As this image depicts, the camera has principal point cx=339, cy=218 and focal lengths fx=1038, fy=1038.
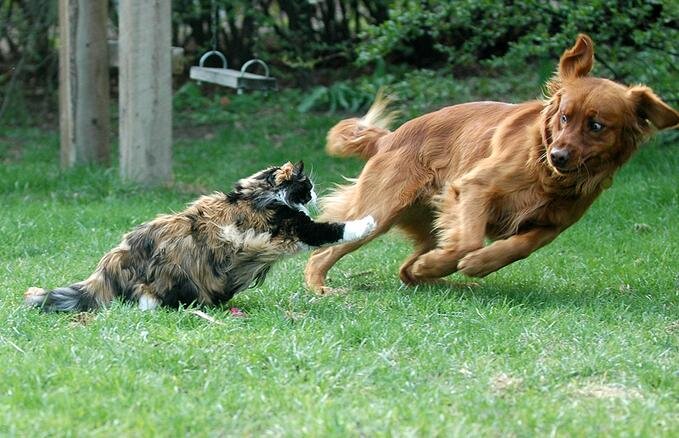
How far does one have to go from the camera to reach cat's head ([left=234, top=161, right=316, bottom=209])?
6.20m

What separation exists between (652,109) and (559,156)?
2.35ft

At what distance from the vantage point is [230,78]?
10.3 metres

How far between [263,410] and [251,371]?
516 mm

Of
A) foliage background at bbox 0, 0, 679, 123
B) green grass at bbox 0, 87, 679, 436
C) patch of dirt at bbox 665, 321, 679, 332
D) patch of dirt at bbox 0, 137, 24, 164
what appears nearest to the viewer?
green grass at bbox 0, 87, 679, 436

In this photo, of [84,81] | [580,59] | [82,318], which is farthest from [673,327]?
[84,81]

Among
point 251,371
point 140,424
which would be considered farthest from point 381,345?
point 140,424

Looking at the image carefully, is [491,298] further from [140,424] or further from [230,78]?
[230,78]

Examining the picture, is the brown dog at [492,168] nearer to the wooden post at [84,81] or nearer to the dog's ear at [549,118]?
the dog's ear at [549,118]

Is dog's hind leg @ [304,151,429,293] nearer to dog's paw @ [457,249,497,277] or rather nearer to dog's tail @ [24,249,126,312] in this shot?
dog's paw @ [457,249,497,277]

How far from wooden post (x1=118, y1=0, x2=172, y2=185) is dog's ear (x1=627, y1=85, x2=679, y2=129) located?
5.69 meters

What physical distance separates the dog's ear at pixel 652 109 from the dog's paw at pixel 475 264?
4.34ft

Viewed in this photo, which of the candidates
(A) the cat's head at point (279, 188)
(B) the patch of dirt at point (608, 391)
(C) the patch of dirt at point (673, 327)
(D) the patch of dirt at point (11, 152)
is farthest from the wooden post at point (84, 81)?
(B) the patch of dirt at point (608, 391)

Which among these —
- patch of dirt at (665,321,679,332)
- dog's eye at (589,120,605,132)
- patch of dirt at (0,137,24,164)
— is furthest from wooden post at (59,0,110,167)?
patch of dirt at (665,321,679,332)

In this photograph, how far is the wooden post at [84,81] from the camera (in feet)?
38.1
